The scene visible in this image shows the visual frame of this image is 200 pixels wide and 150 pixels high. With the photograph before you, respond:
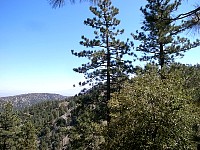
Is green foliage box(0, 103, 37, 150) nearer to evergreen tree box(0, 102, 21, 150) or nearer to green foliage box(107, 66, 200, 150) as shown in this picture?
evergreen tree box(0, 102, 21, 150)

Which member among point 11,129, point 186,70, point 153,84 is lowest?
point 11,129

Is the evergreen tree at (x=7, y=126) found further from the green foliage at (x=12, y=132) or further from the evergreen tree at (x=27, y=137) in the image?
the evergreen tree at (x=27, y=137)

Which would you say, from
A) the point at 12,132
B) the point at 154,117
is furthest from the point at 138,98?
the point at 12,132

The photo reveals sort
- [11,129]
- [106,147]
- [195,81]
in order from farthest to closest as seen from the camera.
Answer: [11,129] → [195,81] → [106,147]

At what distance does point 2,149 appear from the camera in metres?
43.8

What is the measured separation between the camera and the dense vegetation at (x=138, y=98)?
12.4 meters

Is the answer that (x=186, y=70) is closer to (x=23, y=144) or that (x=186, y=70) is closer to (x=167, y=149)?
(x=167, y=149)

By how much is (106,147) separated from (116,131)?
1.13 metres

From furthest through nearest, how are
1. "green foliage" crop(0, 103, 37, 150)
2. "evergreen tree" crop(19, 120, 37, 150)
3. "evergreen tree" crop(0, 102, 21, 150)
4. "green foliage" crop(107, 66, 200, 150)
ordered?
"evergreen tree" crop(19, 120, 37, 150) < "green foliage" crop(0, 103, 37, 150) < "evergreen tree" crop(0, 102, 21, 150) < "green foliage" crop(107, 66, 200, 150)

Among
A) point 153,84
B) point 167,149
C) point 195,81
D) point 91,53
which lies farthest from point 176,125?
point 91,53

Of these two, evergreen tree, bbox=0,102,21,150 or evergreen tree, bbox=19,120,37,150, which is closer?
evergreen tree, bbox=0,102,21,150

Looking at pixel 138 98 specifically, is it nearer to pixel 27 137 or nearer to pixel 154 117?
pixel 154 117

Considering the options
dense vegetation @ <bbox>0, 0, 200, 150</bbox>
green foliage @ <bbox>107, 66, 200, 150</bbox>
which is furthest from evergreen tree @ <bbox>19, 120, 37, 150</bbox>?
green foliage @ <bbox>107, 66, 200, 150</bbox>

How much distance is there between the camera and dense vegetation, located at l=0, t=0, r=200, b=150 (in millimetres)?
12445
